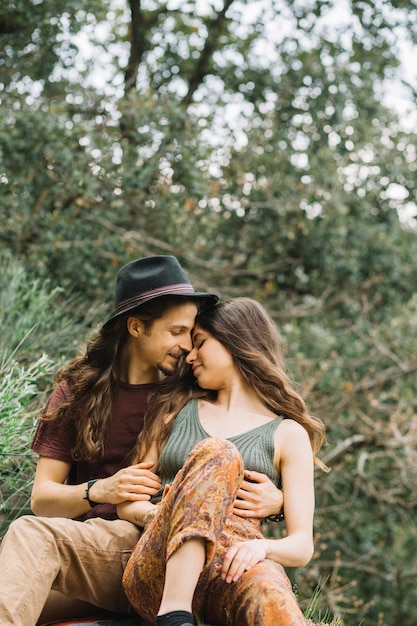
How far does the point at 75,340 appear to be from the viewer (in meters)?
4.69

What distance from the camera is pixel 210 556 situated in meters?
2.36

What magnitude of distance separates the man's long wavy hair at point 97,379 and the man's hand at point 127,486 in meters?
0.26

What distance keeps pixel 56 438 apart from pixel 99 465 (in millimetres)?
202

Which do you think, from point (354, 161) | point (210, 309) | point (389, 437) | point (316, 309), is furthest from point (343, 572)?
point (210, 309)

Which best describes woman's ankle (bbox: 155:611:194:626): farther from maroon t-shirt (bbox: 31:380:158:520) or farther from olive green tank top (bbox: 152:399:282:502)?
maroon t-shirt (bbox: 31:380:158:520)

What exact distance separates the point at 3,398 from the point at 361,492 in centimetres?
533

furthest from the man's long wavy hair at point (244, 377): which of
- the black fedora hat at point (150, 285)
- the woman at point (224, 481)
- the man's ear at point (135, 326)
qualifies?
the man's ear at point (135, 326)

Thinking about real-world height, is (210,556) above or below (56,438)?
above

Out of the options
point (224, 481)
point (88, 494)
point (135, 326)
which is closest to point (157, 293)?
point (135, 326)

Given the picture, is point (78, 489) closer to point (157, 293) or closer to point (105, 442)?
point (105, 442)

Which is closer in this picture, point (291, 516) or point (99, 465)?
point (291, 516)

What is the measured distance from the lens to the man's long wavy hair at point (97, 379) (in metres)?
3.20

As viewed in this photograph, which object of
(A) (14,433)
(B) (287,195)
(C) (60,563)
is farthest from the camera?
(B) (287,195)

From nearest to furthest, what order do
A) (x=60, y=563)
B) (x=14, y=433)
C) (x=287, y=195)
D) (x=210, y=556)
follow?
1. (x=210, y=556)
2. (x=60, y=563)
3. (x=14, y=433)
4. (x=287, y=195)
